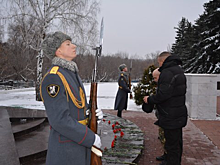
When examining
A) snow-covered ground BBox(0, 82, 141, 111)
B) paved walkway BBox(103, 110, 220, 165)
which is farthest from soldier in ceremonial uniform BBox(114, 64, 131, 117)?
snow-covered ground BBox(0, 82, 141, 111)

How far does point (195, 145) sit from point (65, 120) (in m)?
4.31

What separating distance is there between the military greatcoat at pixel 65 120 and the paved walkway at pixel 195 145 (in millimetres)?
2466

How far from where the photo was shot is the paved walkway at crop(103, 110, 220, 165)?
408 cm

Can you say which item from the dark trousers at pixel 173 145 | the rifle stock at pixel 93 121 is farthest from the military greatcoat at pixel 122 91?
the rifle stock at pixel 93 121

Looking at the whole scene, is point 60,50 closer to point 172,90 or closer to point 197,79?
point 172,90

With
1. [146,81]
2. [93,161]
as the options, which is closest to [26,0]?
[146,81]

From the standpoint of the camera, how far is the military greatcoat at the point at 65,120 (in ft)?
5.31

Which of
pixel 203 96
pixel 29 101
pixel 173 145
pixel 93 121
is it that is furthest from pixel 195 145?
pixel 29 101

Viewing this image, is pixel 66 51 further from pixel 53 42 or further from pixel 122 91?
pixel 122 91

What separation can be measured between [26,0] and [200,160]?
45.5 ft

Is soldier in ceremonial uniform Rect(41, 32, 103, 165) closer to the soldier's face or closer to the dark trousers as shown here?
the soldier's face

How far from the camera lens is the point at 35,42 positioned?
15523 millimetres

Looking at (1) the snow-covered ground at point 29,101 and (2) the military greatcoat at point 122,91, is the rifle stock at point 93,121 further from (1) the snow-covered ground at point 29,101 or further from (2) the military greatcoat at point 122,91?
(1) the snow-covered ground at point 29,101

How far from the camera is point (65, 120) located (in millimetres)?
1604
